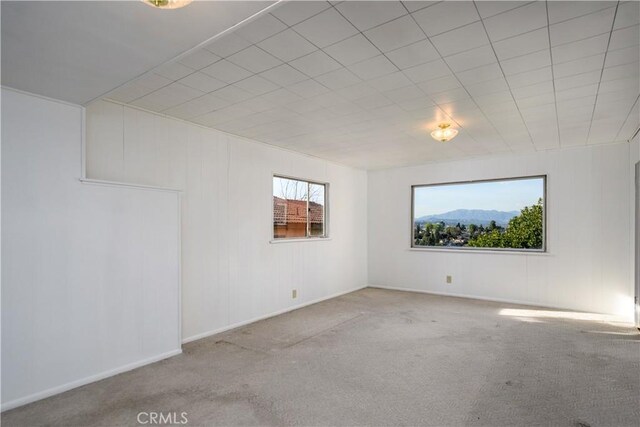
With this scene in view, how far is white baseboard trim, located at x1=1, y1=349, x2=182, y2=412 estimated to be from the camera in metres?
2.43

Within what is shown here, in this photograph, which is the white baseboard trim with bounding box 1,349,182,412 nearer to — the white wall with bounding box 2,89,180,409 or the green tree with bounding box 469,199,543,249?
the white wall with bounding box 2,89,180,409

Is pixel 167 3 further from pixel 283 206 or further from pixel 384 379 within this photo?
pixel 283 206

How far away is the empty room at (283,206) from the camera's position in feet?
7.02

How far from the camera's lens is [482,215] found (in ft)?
20.2

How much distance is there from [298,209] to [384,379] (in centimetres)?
325

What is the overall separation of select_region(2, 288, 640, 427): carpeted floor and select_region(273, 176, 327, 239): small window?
1.53 meters

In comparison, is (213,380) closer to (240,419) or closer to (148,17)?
(240,419)

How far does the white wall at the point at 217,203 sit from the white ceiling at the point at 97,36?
986 mm

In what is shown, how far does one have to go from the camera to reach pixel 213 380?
2848 mm

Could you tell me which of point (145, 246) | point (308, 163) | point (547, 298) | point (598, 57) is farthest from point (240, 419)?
point (547, 298)

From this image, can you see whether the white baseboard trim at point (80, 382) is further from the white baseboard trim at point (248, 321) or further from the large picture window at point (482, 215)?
the large picture window at point (482, 215)

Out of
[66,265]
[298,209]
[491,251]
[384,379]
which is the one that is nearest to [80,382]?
[66,265]

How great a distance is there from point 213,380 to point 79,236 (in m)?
1.59

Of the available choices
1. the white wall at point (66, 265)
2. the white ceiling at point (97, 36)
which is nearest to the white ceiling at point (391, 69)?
the white ceiling at point (97, 36)
